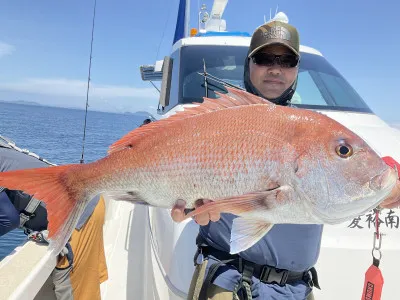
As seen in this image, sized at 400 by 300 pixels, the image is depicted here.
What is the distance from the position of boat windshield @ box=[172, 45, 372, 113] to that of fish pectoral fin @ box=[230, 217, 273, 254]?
2709 millimetres

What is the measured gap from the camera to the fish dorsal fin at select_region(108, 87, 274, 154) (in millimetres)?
1565

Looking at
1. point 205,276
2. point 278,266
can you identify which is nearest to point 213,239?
point 205,276

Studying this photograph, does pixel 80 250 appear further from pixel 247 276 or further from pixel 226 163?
pixel 226 163

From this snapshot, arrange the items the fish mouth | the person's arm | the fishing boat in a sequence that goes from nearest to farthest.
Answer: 1. the fish mouth
2. the fishing boat
3. the person's arm

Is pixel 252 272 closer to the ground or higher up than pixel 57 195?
closer to the ground

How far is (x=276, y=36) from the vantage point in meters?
1.99

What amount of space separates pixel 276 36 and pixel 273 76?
0.23 meters

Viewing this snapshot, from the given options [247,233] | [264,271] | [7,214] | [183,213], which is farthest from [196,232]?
[7,214]

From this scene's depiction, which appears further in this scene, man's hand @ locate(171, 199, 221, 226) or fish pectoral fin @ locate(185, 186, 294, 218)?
man's hand @ locate(171, 199, 221, 226)

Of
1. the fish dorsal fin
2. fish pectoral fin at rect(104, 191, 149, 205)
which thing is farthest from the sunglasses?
fish pectoral fin at rect(104, 191, 149, 205)

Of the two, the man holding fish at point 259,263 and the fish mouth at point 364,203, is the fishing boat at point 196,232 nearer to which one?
the man holding fish at point 259,263

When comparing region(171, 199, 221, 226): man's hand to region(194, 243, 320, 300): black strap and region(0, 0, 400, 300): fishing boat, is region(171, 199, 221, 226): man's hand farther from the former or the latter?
region(0, 0, 400, 300): fishing boat

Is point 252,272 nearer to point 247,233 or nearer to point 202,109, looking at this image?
point 247,233

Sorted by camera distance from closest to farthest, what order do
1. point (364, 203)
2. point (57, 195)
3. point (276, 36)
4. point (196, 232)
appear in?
point (364, 203) < point (57, 195) < point (276, 36) < point (196, 232)
